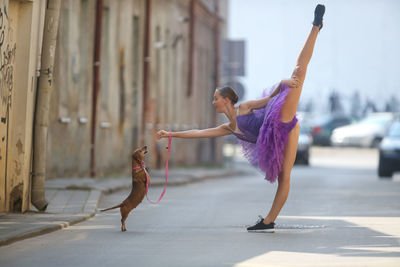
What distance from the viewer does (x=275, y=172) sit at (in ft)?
40.3

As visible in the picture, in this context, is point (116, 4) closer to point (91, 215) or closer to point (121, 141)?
point (121, 141)

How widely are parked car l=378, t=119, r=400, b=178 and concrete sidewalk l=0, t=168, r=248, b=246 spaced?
19.5ft

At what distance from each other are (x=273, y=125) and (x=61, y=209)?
14.3 ft

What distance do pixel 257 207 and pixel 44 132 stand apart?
3.75 m

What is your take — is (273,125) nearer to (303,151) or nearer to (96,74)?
(96,74)

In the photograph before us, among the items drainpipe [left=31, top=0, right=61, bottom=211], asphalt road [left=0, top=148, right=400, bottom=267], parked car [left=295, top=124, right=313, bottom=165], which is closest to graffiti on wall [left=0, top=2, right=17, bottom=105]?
drainpipe [left=31, top=0, right=61, bottom=211]

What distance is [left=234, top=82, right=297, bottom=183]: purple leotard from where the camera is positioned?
1212 centimetres

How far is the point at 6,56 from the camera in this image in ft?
45.5

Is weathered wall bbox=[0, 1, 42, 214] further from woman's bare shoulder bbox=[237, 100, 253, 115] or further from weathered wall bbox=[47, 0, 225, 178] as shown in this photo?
weathered wall bbox=[47, 0, 225, 178]

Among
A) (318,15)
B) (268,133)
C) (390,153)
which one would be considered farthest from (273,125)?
(390,153)

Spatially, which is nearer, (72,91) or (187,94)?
(72,91)

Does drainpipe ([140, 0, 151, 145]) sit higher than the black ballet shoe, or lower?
higher

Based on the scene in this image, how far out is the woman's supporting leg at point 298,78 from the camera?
39.5ft

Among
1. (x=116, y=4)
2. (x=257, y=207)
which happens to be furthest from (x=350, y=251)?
(x=116, y=4)
